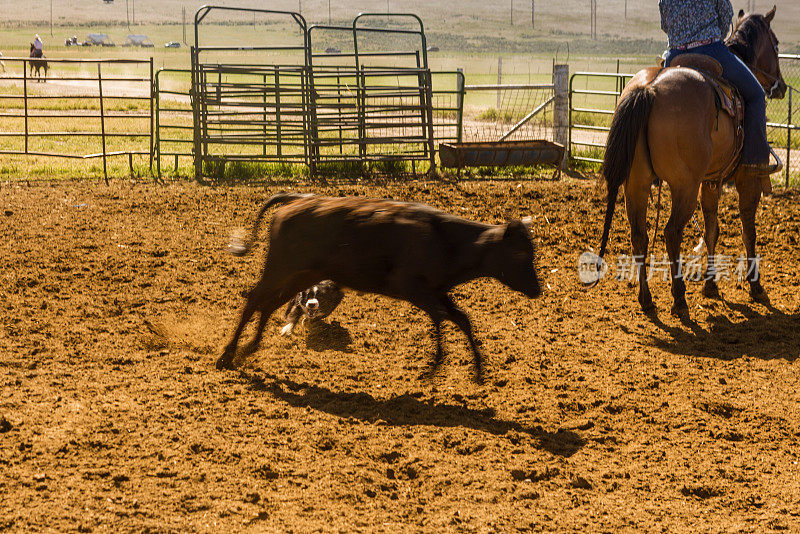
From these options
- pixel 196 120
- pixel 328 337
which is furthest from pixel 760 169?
pixel 196 120

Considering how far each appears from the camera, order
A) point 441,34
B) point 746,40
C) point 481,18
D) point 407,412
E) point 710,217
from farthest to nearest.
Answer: point 481,18 → point 441,34 → point 746,40 → point 710,217 → point 407,412

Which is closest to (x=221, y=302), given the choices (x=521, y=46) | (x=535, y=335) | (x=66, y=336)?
(x=66, y=336)

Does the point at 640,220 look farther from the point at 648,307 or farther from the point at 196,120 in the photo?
the point at 196,120

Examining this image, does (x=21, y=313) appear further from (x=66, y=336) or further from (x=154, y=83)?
(x=154, y=83)

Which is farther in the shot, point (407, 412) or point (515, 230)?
point (515, 230)

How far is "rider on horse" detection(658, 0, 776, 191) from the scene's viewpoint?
24.4 ft

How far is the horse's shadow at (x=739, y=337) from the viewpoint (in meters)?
6.27

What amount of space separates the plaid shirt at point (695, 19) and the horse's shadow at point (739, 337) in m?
2.39

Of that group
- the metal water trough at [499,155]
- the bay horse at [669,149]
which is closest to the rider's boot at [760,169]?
the bay horse at [669,149]

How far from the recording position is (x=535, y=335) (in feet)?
21.7

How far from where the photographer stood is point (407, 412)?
5164 millimetres

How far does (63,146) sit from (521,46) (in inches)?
3586

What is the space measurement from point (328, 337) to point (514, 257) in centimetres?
184

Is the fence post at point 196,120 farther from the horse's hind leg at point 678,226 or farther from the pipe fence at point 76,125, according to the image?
the horse's hind leg at point 678,226
